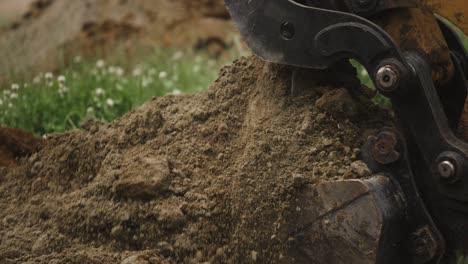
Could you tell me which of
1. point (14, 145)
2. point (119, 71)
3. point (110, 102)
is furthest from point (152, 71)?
point (14, 145)

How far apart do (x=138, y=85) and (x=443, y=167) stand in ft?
11.6

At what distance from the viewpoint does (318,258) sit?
3.16 m

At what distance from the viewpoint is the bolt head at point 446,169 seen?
9.87 ft

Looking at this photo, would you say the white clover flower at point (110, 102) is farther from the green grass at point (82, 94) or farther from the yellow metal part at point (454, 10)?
the yellow metal part at point (454, 10)

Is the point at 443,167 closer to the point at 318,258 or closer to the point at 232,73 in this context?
the point at 318,258

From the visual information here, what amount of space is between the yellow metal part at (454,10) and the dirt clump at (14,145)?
7.46 feet

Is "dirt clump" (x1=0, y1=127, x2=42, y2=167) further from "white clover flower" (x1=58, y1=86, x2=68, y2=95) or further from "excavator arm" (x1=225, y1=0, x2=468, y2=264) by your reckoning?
"excavator arm" (x1=225, y1=0, x2=468, y2=264)

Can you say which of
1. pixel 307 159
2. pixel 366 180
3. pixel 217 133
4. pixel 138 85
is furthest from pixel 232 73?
pixel 138 85

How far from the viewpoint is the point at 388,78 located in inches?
120

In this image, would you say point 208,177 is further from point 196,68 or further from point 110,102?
point 196,68

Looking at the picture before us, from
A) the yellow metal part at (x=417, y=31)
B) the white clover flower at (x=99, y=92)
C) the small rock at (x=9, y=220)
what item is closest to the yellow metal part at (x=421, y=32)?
the yellow metal part at (x=417, y=31)

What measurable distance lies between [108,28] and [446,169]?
18.8 feet

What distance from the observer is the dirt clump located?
4395 millimetres

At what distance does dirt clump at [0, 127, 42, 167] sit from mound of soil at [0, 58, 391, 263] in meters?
0.53
